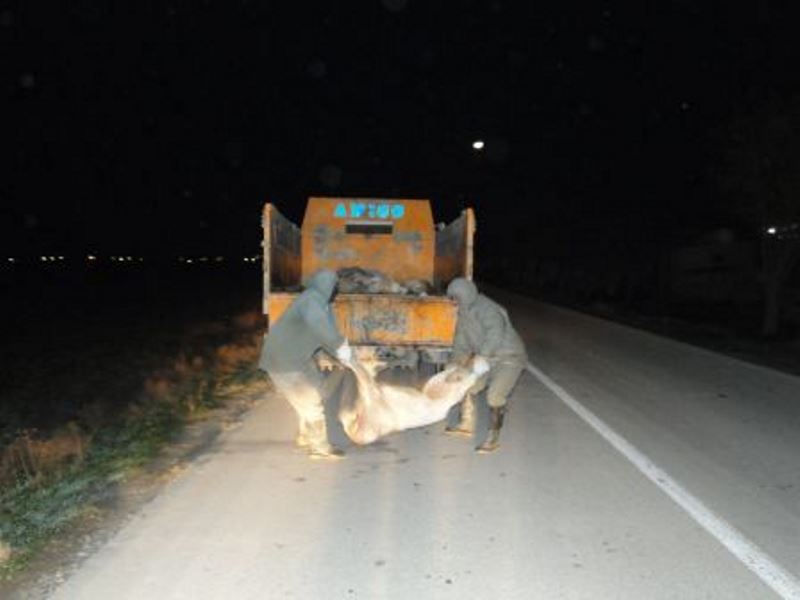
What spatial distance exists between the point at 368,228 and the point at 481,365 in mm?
6842

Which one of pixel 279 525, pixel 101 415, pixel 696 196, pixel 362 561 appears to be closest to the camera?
pixel 362 561

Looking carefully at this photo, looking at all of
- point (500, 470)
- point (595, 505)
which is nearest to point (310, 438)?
point (500, 470)

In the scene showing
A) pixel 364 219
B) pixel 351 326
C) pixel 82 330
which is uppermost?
pixel 364 219

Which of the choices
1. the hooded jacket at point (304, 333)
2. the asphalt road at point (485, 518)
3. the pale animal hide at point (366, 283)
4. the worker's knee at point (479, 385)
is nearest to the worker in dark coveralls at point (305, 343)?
the hooded jacket at point (304, 333)

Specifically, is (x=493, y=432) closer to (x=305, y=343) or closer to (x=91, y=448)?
(x=305, y=343)

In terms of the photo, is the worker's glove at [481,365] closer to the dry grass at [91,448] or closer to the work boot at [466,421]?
the work boot at [466,421]

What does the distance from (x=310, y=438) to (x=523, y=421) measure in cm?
290

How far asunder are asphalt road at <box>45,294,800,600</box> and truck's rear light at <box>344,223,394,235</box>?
493 cm

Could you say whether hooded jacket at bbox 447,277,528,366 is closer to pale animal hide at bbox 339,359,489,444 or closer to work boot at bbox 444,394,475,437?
pale animal hide at bbox 339,359,489,444

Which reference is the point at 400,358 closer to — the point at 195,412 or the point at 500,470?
the point at 195,412

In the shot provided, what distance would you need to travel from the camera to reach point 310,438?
24.6 ft

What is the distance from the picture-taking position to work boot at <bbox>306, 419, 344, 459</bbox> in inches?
293

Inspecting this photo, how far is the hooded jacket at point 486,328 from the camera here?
7.65 meters

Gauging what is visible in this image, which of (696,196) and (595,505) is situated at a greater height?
(696,196)
